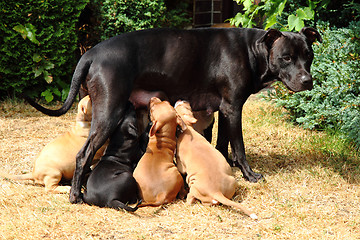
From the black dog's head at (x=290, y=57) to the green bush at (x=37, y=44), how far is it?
4.32m

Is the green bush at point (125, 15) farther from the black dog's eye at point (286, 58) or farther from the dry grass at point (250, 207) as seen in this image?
the black dog's eye at point (286, 58)

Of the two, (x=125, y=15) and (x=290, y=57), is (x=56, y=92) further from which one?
(x=290, y=57)

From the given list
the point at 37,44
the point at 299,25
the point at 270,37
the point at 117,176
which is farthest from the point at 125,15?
the point at 117,176

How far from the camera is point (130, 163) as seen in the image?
4.19 meters

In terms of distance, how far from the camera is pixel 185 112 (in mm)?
4434

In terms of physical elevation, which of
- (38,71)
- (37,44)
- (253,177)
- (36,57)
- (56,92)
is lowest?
(253,177)

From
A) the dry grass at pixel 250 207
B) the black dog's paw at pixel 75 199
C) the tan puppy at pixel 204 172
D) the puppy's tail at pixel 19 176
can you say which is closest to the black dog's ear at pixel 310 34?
the dry grass at pixel 250 207

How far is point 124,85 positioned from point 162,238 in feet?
4.81

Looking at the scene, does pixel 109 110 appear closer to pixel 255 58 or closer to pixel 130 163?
pixel 130 163

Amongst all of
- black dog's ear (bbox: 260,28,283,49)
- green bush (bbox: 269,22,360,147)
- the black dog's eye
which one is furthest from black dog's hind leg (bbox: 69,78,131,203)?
green bush (bbox: 269,22,360,147)

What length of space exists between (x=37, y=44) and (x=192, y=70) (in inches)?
159

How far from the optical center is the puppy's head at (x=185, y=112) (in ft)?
14.3

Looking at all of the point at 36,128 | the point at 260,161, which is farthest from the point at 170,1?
the point at 260,161

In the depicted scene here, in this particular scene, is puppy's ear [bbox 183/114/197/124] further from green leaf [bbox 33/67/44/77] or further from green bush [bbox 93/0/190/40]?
green bush [bbox 93/0/190/40]
